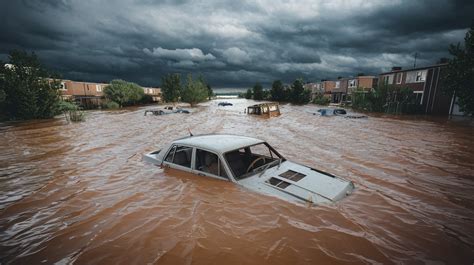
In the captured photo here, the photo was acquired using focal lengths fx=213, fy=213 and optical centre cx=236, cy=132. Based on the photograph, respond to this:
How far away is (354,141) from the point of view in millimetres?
12742

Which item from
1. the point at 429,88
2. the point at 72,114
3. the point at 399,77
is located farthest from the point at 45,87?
the point at 399,77

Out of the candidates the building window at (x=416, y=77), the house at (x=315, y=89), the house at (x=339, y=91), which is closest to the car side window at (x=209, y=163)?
the building window at (x=416, y=77)

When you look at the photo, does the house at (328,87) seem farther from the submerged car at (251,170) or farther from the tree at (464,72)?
the submerged car at (251,170)

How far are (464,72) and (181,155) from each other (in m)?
26.3

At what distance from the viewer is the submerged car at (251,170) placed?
4.00 m

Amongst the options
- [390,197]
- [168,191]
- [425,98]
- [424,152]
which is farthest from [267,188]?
[425,98]

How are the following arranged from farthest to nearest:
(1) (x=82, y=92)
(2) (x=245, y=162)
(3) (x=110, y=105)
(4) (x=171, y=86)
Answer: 1. (4) (x=171, y=86)
2. (1) (x=82, y=92)
3. (3) (x=110, y=105)
4. (2) (x=245, y=162)

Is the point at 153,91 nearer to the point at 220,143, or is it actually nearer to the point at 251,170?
the point at 220,143

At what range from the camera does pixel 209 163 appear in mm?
4855

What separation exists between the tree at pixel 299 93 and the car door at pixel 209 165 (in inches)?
2348

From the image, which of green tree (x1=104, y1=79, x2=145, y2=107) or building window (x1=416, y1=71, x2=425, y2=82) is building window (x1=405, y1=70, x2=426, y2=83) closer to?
building window (x1=416, y1=71, x2=425, y2=82)

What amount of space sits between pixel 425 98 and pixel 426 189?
108 ft

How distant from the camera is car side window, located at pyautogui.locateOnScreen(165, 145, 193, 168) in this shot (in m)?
5.52

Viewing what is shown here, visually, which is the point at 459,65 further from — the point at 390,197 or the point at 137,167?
the point at 137,167
